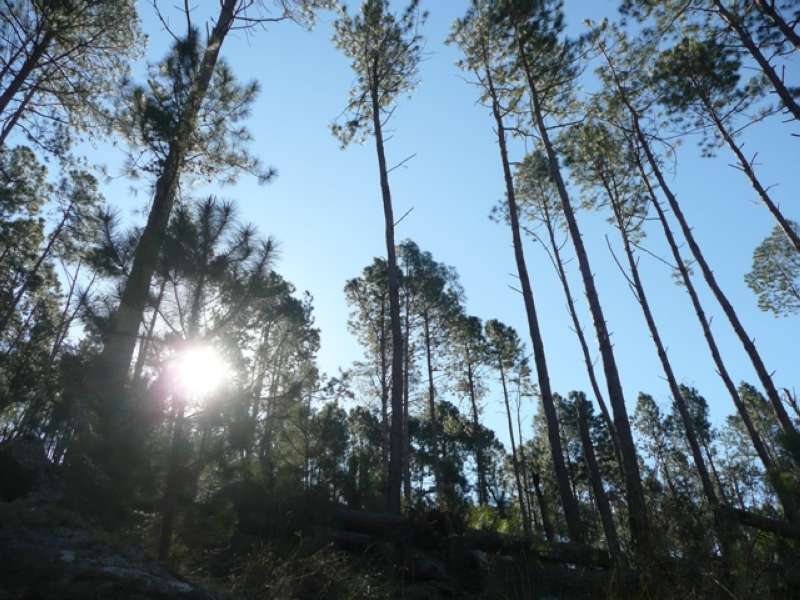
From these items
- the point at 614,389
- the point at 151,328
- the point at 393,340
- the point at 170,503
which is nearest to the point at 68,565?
the point at 170,503

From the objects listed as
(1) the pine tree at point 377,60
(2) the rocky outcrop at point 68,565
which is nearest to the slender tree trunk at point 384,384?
(1) the pine tree at point 377,60

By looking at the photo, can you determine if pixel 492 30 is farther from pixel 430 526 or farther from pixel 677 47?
pixel 430 526

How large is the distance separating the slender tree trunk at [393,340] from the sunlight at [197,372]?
152 inches

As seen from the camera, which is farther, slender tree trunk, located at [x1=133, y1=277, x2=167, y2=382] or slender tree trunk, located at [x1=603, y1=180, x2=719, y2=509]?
slender tree trunk, located at [x1=603, y1=180, x2=719, y2=509]

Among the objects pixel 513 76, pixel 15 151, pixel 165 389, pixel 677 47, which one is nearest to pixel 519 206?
pixel 513 76

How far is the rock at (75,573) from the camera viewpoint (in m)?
2.69

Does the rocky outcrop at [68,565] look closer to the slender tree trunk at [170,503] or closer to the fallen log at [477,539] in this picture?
the slender tree trunk at [170,503]

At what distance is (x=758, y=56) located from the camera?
1054cm

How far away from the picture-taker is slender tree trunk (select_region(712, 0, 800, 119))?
9.55m

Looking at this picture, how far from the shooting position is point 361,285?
2136cm

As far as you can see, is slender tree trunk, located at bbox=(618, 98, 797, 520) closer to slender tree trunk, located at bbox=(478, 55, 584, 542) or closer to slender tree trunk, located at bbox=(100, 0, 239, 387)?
slender tree trunk, located at bbox=(478, 55, 584, 542)

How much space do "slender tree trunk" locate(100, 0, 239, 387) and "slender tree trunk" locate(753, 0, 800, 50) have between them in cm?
1217

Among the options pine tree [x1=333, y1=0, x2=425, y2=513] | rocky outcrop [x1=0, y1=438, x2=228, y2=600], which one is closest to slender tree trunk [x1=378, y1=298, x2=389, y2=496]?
pine tree [x1=333, y1=0, x2=425, y2=513]

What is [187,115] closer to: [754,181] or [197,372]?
[197,372]
